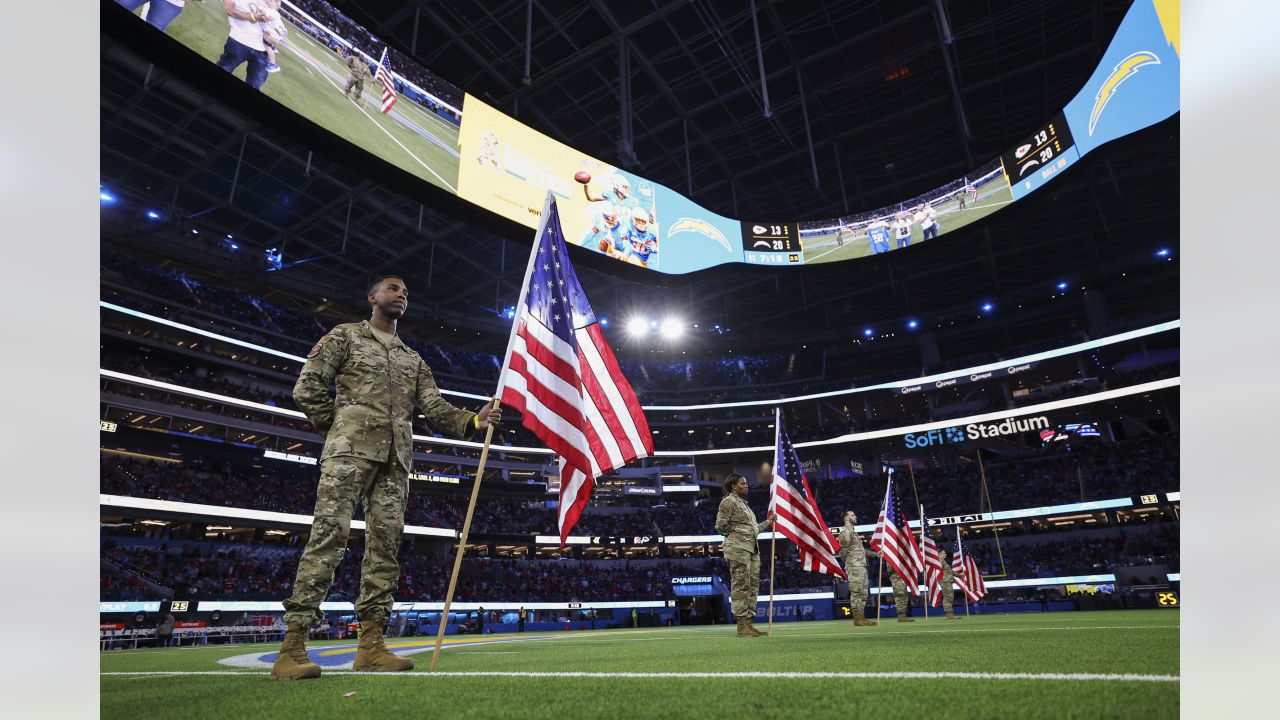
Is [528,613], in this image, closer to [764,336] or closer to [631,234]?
[764,336]

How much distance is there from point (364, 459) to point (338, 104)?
9952 millimetres

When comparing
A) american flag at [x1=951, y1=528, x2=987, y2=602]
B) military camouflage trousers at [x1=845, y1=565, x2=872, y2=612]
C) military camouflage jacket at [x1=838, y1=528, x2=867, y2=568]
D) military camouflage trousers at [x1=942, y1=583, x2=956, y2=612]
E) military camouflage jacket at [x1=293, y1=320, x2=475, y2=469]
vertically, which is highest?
military camouflage jacket at [x1=293, y1=320, x2=475, y2=469]

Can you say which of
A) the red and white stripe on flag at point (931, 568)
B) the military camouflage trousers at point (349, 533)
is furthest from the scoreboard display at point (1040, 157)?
the military camouflage trousers at point (349, 533)

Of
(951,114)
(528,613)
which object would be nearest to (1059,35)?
(951,114)

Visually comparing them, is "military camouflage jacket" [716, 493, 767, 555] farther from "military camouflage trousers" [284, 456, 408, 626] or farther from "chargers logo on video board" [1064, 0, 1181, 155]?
"chargers logo on video board" [1064, 0, 1181, 155]

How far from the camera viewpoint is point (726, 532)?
27.8 feet

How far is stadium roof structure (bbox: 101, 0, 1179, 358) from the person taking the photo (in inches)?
711

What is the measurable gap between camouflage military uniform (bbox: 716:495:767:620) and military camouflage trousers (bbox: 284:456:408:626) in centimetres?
497

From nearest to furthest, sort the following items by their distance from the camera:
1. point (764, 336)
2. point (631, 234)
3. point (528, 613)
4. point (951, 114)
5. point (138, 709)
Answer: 1. point (138, 709)
2. point (631, 234)
3. point (951, 114)
4. point (528, 613)
5. point (764, 336)

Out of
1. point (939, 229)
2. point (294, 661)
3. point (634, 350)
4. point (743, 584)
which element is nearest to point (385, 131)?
point (743, 584)

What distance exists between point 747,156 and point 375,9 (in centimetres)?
1353

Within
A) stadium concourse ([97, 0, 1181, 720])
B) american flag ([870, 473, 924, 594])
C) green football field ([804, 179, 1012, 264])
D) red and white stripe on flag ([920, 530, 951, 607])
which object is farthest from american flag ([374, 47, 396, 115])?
red and white stripe on flag ([920, 530, 951, 607])

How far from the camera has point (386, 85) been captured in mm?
12641

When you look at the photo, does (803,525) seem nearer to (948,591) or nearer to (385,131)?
(385,131)
